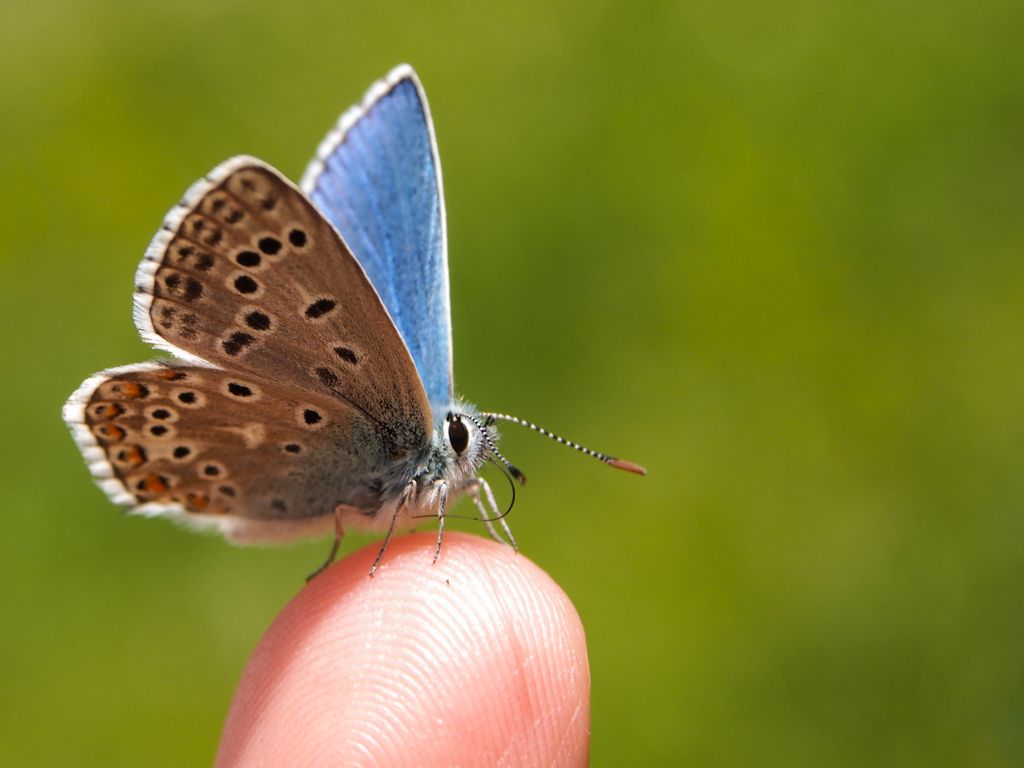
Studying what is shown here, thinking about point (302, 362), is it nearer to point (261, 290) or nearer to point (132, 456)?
point (261, 290)

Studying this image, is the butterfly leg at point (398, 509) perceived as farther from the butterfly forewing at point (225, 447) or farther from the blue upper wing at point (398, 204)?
the blue upper wing at point (398, 204)

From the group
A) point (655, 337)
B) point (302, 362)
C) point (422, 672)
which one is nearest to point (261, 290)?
point (302, 362)

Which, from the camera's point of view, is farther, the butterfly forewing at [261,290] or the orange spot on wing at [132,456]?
the orange spot on wing at [132,456]

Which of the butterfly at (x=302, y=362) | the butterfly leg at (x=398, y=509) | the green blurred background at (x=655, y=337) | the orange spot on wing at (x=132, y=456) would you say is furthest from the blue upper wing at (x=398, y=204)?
the green blurred background at (x=655, y=337)

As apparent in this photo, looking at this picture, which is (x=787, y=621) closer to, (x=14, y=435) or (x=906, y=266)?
(x=906, y=266)

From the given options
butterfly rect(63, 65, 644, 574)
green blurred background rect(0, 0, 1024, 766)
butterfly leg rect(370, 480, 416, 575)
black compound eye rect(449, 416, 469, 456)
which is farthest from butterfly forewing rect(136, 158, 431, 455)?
green blurred background rect(0, 0, 1024, 766)

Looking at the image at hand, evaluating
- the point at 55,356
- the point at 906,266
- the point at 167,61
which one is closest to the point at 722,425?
the point at 906,266

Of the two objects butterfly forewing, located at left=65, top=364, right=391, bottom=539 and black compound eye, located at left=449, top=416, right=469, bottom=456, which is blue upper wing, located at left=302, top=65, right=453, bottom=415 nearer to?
black compound eye, located at left=449, top=416, right=469, bottom=456
